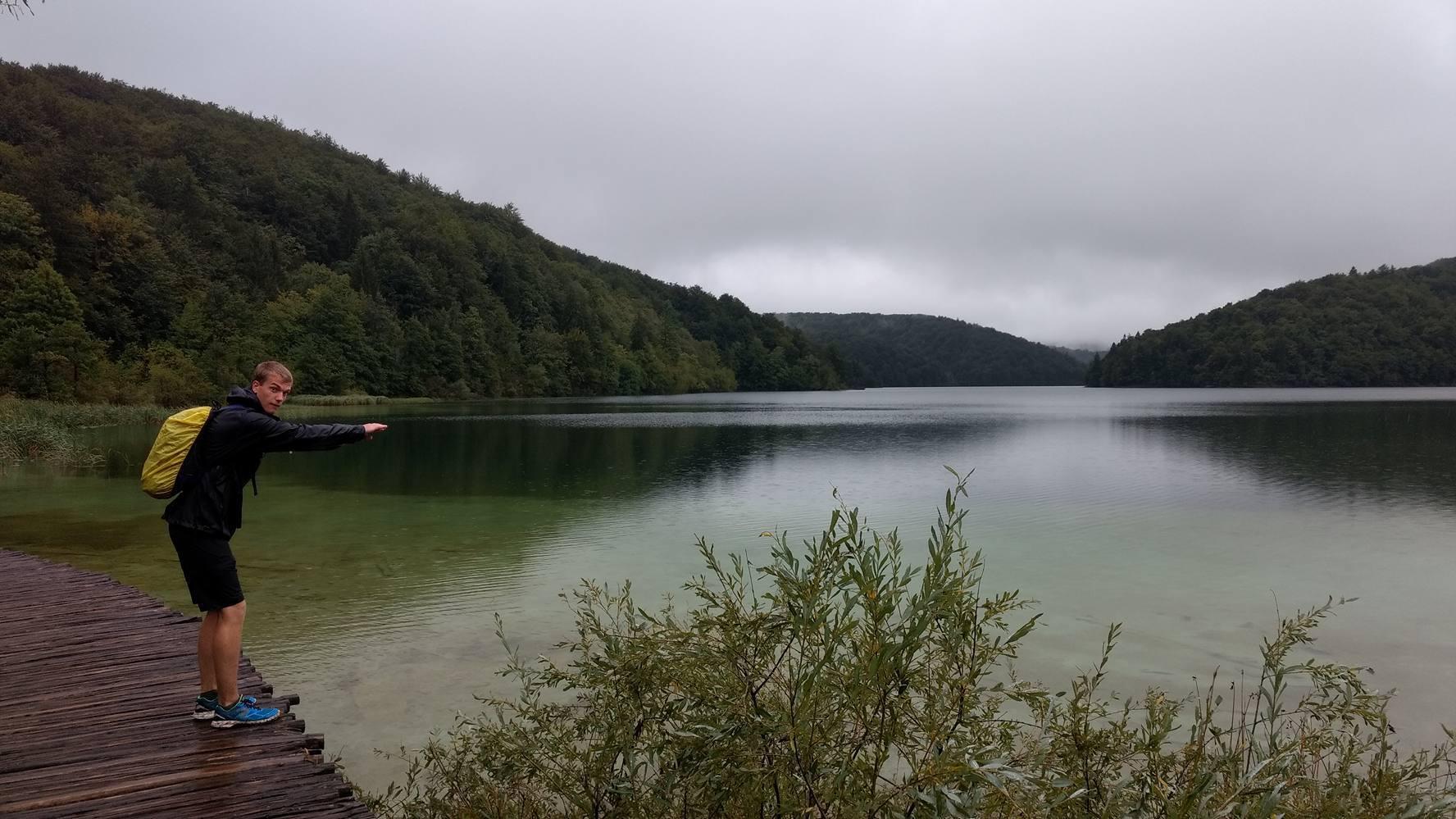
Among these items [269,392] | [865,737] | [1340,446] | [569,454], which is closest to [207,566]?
[269,392]

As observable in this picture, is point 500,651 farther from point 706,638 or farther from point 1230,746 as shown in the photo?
point 1230,746

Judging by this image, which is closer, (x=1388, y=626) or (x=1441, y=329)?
(x=1388, y=626)

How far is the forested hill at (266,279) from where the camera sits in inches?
1972

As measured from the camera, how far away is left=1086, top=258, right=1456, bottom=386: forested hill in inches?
4488

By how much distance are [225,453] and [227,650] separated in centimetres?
111

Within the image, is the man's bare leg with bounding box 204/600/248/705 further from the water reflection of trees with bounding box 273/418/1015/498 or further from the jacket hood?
the water reflection of trees with bounding box 273/418/1015/498

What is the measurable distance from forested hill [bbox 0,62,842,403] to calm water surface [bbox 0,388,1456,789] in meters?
27.6

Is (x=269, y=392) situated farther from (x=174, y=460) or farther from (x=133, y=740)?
(x=133, y=740)

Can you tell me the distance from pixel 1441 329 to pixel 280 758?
14921cm

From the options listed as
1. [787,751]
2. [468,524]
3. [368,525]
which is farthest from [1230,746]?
[368,525]

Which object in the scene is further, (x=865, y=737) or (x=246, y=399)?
(x=246, y=399)

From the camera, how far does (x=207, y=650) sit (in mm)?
4453

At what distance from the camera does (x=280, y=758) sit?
421 cm

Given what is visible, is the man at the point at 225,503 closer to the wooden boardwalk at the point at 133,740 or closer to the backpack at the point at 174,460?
the backpack at the point at 174,460
